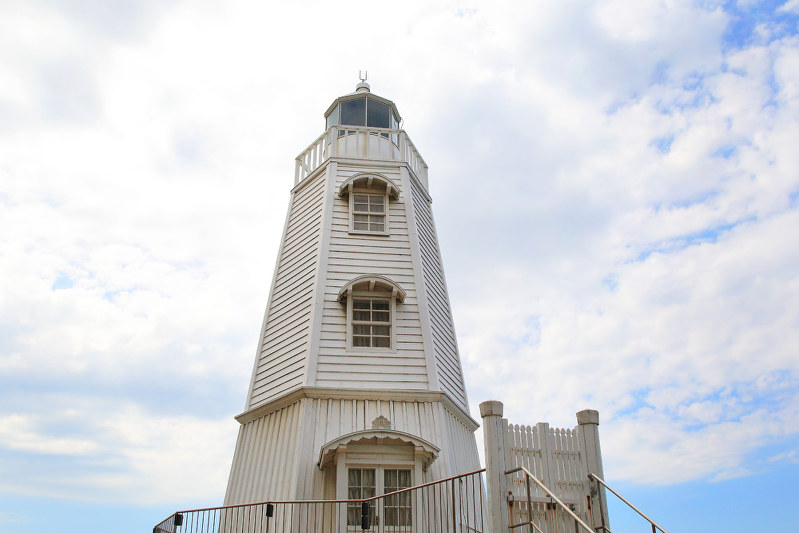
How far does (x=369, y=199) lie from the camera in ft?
59.2

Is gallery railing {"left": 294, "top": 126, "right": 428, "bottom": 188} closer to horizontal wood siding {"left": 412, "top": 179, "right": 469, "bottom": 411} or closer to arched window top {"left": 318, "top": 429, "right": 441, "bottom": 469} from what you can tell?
horizontal wood siding {"left": 412, "top": 179, "right": 469, "bottom": 411}

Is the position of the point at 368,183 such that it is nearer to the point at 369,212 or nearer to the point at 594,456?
the point at 369,212

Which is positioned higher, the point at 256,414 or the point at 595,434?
the point at 256,414

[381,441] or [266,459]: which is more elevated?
[381,441]

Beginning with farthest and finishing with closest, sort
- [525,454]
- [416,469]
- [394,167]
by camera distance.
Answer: [394,167], [416,469], [525,454]

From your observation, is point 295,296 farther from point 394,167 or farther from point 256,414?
point 394,167

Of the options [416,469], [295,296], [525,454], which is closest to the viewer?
[525,454]

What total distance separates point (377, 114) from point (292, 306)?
786 cm

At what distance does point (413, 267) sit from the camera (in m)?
16.9

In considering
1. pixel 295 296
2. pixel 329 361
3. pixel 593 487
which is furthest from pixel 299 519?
pixel 295 296

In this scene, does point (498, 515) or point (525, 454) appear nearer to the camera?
point (498, 515)

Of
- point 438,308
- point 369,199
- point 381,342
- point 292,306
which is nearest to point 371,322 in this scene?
point 381,342

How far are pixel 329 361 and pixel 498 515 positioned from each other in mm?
6629

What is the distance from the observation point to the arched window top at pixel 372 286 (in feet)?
51.1
